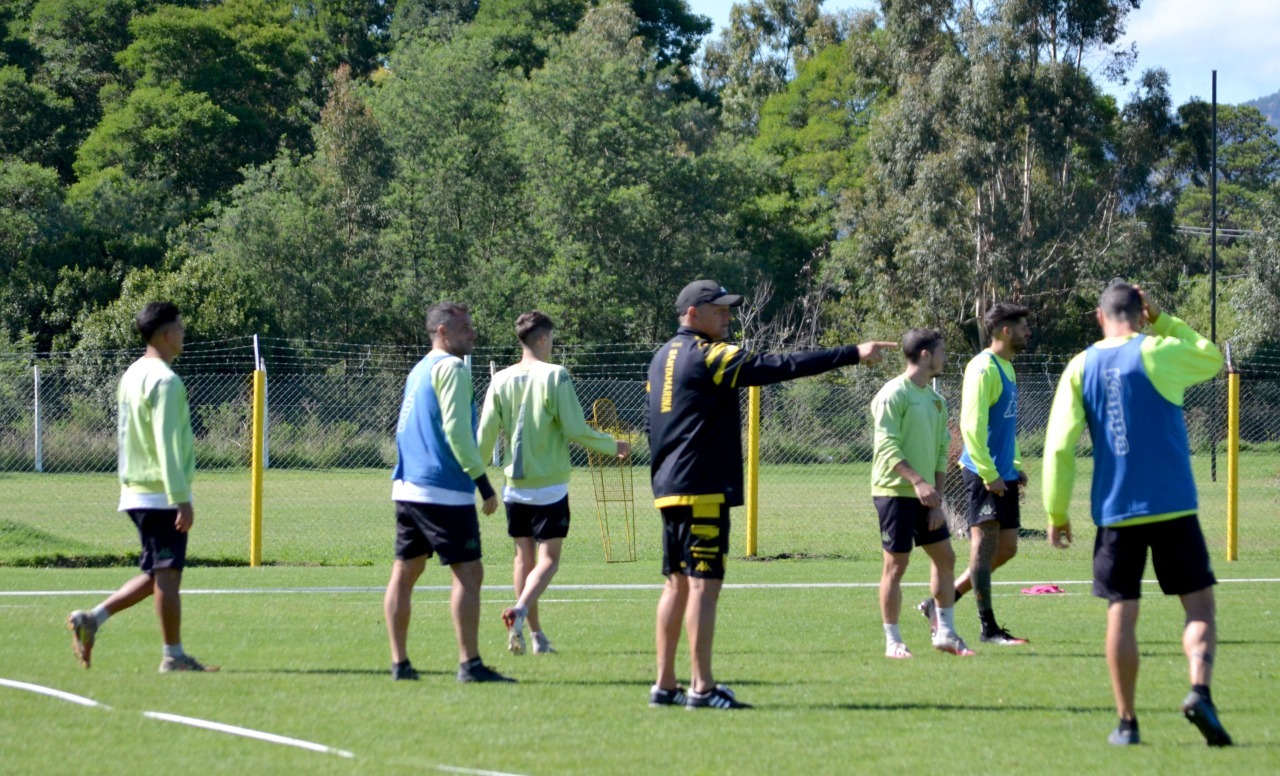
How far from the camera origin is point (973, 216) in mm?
47781

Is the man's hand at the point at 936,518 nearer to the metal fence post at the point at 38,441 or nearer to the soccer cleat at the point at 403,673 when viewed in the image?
the soccer cleat at the point at 403,673

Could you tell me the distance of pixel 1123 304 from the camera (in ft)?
19.9

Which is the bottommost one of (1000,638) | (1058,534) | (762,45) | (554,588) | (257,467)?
(554,588)

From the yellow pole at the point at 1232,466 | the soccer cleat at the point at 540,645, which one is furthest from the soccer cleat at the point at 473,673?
the yellow pole at the point at 1232,466

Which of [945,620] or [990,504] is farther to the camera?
[990,504]

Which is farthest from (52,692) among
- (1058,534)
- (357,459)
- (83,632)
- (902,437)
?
(357,459)

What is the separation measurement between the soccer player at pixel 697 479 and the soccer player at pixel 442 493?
109 centimetres

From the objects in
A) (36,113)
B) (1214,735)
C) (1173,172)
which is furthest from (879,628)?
(36,113)

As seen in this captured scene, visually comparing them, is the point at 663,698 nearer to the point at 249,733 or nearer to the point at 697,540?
the point at 697,540

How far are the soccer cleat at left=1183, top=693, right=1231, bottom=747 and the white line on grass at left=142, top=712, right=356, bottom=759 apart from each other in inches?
128

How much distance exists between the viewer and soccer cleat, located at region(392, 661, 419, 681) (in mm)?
7453

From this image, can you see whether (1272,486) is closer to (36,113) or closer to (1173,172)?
(1173,172)

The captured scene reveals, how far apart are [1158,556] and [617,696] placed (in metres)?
2.62

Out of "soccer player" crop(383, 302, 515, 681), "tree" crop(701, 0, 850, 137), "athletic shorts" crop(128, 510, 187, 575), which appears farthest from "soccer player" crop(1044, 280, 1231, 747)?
"tree" crop(701, 0, 850, 137)
